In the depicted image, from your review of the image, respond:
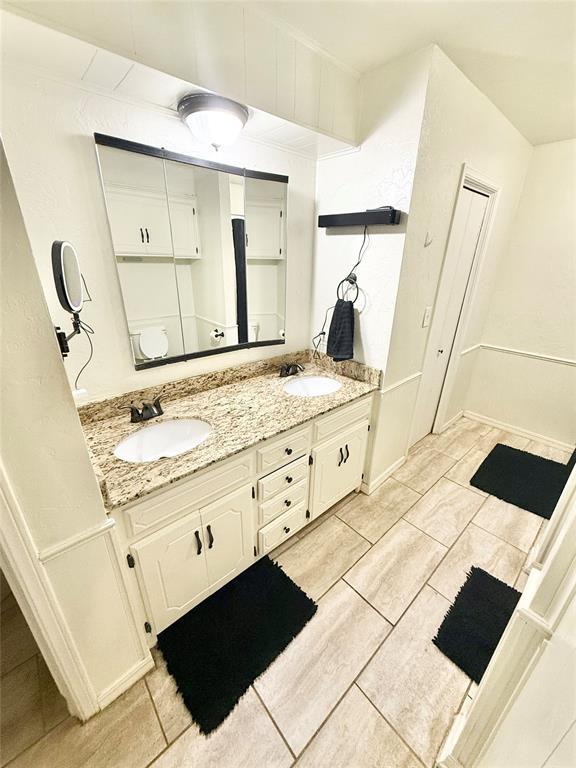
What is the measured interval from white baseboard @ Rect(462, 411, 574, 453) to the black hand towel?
2135mm

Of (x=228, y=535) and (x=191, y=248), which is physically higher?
(x=191, y=248)

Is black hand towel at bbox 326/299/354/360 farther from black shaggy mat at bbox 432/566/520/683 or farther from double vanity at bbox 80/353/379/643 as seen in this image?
black shaggy mat at bbox 432/566/520/683

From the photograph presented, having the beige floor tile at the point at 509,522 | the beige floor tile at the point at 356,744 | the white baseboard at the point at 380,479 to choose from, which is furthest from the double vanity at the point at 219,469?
the beige floor tile at the point at 509,522

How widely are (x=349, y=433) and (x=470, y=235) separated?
1.73 meters

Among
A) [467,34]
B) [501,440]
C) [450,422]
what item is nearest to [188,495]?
[467,34]

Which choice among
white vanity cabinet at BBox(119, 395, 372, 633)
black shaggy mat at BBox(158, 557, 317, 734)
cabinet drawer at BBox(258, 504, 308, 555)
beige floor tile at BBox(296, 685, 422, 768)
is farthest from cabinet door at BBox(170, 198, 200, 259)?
beige floor tile at BBox(296, 685, 422, 768)

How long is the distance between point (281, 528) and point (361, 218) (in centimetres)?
174

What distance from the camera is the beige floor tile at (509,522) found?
1855 millimetres

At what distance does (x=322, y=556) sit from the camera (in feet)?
5.58

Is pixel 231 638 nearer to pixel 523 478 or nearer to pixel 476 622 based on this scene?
pixel 476 622

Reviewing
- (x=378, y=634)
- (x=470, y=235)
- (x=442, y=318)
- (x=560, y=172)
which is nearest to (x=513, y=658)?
(x=378, y=634)

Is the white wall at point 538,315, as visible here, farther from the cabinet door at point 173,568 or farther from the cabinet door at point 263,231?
the cabinet door at point 173,568

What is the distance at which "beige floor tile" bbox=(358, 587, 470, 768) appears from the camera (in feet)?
3.55

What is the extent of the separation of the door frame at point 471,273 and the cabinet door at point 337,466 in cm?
98
